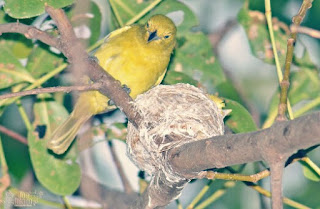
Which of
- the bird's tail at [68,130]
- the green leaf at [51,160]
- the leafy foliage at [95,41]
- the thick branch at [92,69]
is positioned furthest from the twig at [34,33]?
the green leaf at [51,160]

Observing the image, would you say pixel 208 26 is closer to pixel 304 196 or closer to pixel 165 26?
pixel 165 26

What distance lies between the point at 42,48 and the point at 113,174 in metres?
1.57

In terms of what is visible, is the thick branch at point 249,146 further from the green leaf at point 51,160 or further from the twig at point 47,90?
A: the green leaf at point 51,160

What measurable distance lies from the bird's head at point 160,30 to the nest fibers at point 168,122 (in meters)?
0.43

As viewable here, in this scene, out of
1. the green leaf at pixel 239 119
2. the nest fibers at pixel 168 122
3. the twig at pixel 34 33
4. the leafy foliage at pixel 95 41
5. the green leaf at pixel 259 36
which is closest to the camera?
the twig at pixel 34 33

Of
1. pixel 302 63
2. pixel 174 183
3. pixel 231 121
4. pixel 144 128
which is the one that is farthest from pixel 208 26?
pixel 174 183

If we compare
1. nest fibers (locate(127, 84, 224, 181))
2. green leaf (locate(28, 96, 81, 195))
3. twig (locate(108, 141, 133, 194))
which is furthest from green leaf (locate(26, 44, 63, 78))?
twig (locate(108, 141, 133, 194))

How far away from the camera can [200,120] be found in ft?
13.2

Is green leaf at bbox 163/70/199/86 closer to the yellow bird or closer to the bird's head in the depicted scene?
the yellow bird

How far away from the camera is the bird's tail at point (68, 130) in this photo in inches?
179

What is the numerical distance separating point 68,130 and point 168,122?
0.99m

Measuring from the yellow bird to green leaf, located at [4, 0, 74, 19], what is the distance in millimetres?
845

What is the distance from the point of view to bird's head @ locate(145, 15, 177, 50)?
4688mm

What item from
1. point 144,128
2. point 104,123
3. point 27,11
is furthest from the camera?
point 104,123
